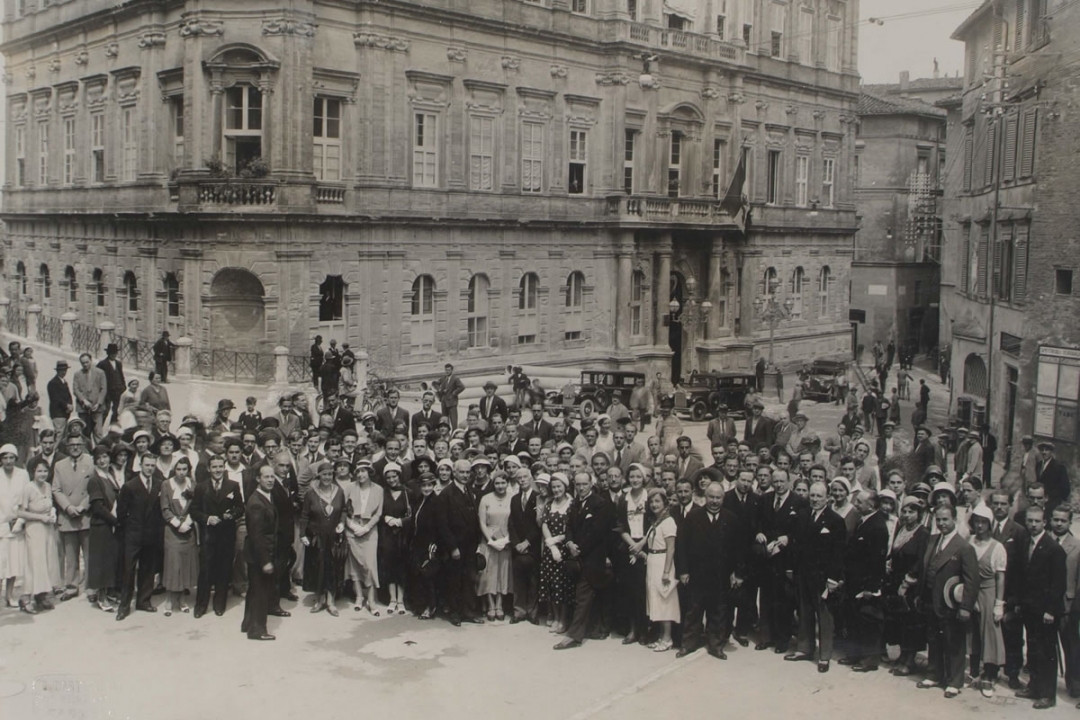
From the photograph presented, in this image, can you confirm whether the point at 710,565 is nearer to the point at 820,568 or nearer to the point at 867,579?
the point at 820,568

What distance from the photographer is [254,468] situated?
A: 548 inches

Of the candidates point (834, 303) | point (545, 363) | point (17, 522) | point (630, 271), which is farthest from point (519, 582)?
point (834, 303)

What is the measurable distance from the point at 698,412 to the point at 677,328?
852cm

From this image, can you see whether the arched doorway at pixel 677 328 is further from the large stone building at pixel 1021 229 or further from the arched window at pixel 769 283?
the large stone building at pixel 1021 229

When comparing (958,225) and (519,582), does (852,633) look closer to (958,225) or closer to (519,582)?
(519,582)

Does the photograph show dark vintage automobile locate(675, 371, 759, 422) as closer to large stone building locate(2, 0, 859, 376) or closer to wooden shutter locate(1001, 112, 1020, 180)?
large stone building locate(2, 0, 859, 376)

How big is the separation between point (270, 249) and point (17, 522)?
16819mm

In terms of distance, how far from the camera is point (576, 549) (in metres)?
13.0

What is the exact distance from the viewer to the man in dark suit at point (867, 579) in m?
12.1

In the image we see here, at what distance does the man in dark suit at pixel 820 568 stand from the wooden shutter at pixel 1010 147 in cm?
1812

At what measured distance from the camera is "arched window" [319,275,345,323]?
30828 mm

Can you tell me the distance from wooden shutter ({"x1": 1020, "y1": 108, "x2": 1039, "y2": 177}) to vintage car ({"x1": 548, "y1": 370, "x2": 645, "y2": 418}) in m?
10.5

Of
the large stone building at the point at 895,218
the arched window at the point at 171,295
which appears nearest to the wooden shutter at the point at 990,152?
the arched window at the point at 171,295

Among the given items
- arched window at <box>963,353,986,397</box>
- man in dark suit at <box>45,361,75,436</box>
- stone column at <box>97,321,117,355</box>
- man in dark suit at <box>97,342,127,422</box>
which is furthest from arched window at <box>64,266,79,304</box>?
arched window at <box>963,353,986,397</box>
